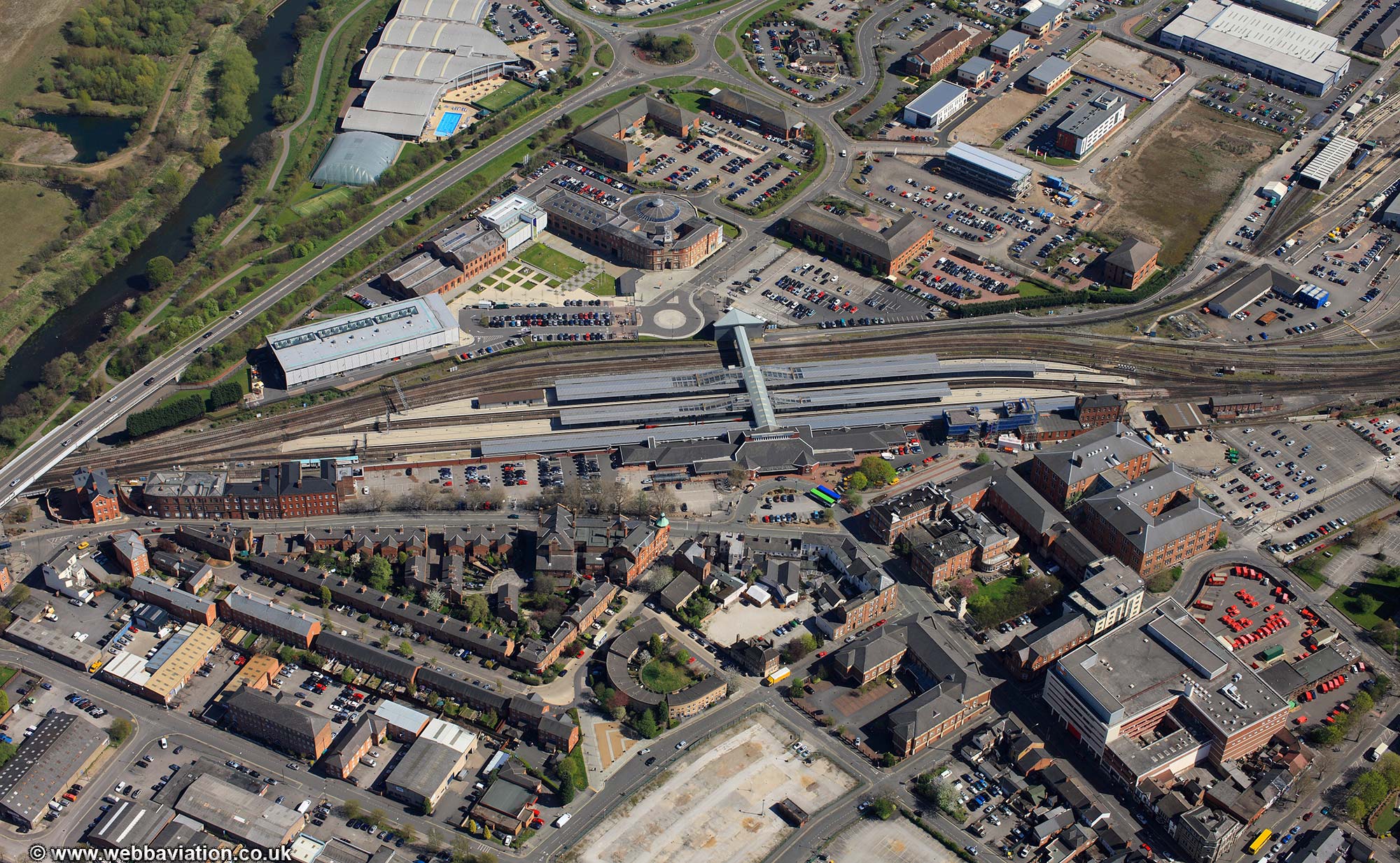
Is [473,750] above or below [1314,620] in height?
below

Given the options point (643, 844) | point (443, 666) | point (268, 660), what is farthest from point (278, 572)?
point (643, 844)

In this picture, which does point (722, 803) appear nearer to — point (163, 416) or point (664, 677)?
point (664, 677)

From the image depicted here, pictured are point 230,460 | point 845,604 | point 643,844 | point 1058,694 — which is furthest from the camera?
point 230,460

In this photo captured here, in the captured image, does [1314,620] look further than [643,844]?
Yes

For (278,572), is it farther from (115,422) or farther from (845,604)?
(845,604)

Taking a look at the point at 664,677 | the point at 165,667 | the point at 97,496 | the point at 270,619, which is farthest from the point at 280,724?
the point at 97,496

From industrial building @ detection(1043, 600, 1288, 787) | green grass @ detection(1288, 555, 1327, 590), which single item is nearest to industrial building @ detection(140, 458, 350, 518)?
industrial building @ detection(1043, 600, 1288, 787)
